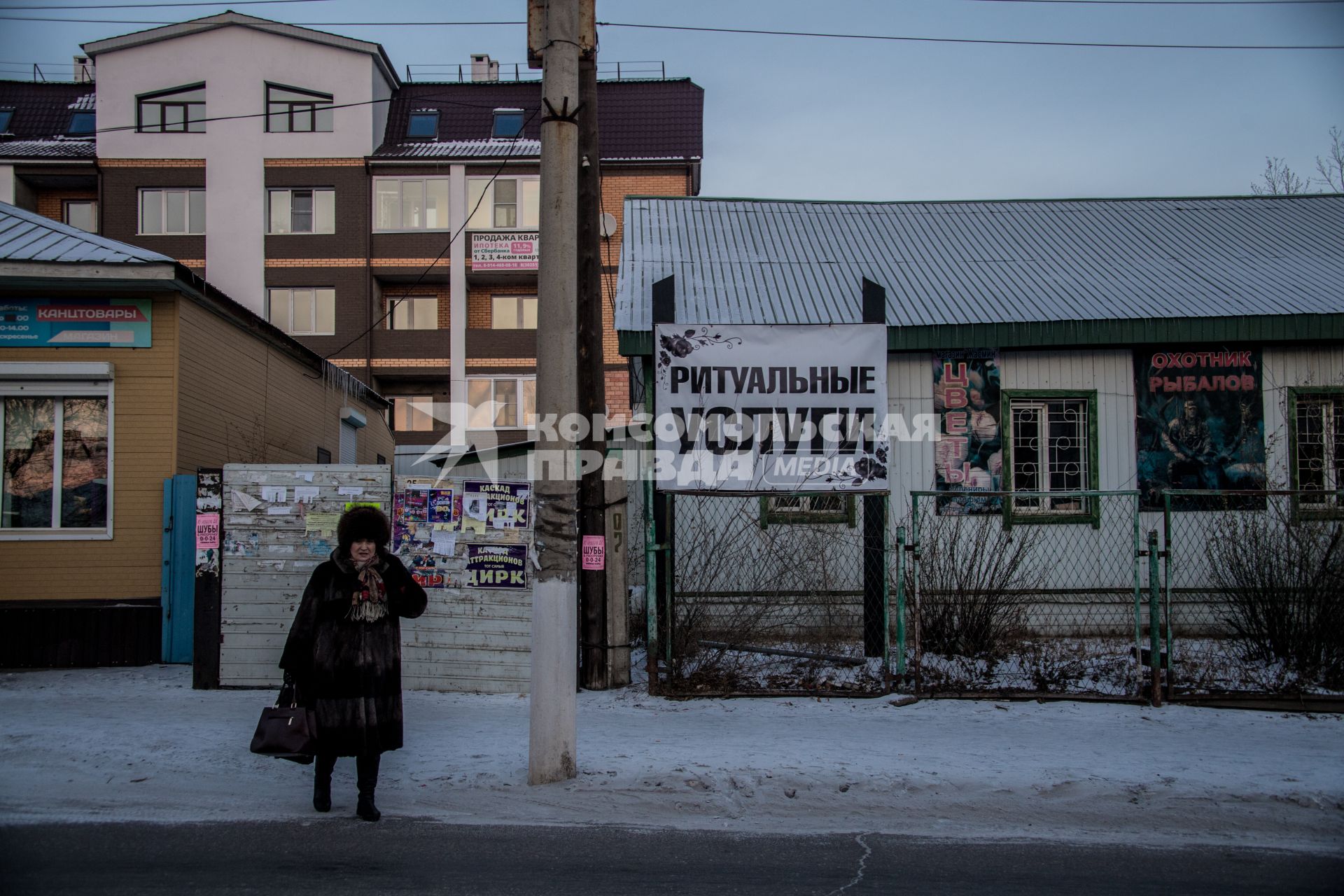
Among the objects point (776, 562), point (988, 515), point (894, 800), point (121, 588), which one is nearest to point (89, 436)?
point (121, 588)

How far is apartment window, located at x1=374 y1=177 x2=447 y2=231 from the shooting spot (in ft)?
104

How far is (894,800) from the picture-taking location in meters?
5.89

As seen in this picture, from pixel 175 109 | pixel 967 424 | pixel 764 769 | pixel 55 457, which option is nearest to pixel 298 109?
pixel 175 109

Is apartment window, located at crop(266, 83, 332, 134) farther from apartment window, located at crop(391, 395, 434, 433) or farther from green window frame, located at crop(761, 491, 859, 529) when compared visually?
green window frame, located at crop(761, 491, 859, 529)

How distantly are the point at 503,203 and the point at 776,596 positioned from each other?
25.6 m

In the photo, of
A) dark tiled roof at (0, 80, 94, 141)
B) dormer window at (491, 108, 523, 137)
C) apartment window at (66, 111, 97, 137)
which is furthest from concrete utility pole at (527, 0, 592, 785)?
dark tiled roof at (0, 80, 94, 141)

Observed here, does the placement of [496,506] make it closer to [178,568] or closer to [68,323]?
[178,568]

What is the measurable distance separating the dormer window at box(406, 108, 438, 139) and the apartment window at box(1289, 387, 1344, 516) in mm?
28166

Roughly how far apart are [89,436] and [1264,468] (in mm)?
12616

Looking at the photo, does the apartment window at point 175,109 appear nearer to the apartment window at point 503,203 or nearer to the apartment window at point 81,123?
the apartment window at point 81,123

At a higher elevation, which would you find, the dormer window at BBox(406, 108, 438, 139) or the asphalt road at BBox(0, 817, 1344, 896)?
the dormer window at BBox(406, 108, 438, 139)

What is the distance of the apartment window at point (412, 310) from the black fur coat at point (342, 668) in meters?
28.4

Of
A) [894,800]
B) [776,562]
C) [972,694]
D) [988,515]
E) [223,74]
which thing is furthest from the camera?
[223,74]

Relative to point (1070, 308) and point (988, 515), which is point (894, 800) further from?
point (1070, 308)
